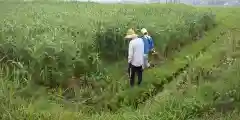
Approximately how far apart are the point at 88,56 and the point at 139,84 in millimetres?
1618

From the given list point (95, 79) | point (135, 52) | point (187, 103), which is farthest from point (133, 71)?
point (187, 103)

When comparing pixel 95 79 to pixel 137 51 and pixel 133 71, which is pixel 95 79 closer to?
pixel 133 71

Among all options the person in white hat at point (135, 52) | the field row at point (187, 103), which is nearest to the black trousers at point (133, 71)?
the person in white hat at point (135, 52)

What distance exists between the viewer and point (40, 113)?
645cm

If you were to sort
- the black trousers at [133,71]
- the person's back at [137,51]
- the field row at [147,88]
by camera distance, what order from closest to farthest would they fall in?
1. the field row at [147,88]
2. the person's back at [137,51]
3. the black trousers at [133,71]

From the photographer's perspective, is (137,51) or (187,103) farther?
(137,51)

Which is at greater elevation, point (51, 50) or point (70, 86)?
point (51, 50)

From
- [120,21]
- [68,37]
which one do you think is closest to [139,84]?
[68,37]

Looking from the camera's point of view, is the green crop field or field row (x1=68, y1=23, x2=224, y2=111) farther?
field row (x1=68, y1=23, x2=224, y2=111)

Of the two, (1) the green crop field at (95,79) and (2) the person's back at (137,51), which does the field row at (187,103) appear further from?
(2) the person's back at (137,51)

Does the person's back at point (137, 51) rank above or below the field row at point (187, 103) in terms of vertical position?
above

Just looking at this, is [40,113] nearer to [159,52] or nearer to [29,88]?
[29,88]

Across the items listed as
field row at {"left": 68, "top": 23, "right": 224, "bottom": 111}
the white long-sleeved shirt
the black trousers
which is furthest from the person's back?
field row at {"left": 68, "top": 23, "right": 224, "bottom": 111}

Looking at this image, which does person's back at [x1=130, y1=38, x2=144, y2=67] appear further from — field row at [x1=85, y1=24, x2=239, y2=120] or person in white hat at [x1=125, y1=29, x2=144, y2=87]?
field row at [x1=85, y1=24, x2=239, y2=120]
